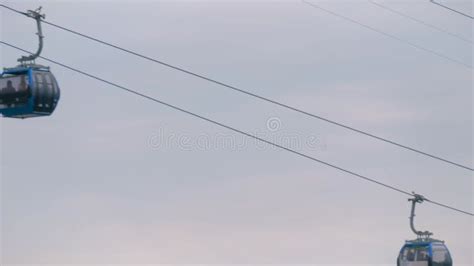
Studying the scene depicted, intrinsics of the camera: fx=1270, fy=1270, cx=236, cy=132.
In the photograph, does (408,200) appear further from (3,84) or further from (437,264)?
(3,84)

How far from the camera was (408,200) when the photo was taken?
5625 cm

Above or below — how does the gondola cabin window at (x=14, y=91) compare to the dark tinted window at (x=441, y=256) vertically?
below

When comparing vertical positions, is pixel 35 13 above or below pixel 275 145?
above

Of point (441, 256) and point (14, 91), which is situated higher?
point (441, 256)

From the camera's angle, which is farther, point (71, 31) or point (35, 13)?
point (35, 13)

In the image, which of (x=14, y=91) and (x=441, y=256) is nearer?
(x=14, y=91)

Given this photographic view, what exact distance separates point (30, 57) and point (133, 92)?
22.8ft

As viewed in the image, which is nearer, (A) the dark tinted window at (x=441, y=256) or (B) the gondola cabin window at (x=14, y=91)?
(B) the gondola cabin window at (x=14, y=91)

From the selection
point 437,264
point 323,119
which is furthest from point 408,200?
point 323,119

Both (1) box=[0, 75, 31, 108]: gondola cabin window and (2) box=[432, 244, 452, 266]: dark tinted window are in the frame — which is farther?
(2) box=[432, 244, 452, 266]: dark tinted window

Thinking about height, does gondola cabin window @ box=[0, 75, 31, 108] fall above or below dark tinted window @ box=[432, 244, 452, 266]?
below

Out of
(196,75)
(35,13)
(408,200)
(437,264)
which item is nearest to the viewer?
(196,75)

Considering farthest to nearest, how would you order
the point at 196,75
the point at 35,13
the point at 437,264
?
the point at 437,264 < the point at 35,13 < the point at 196,75

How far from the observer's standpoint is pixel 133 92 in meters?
42.6
